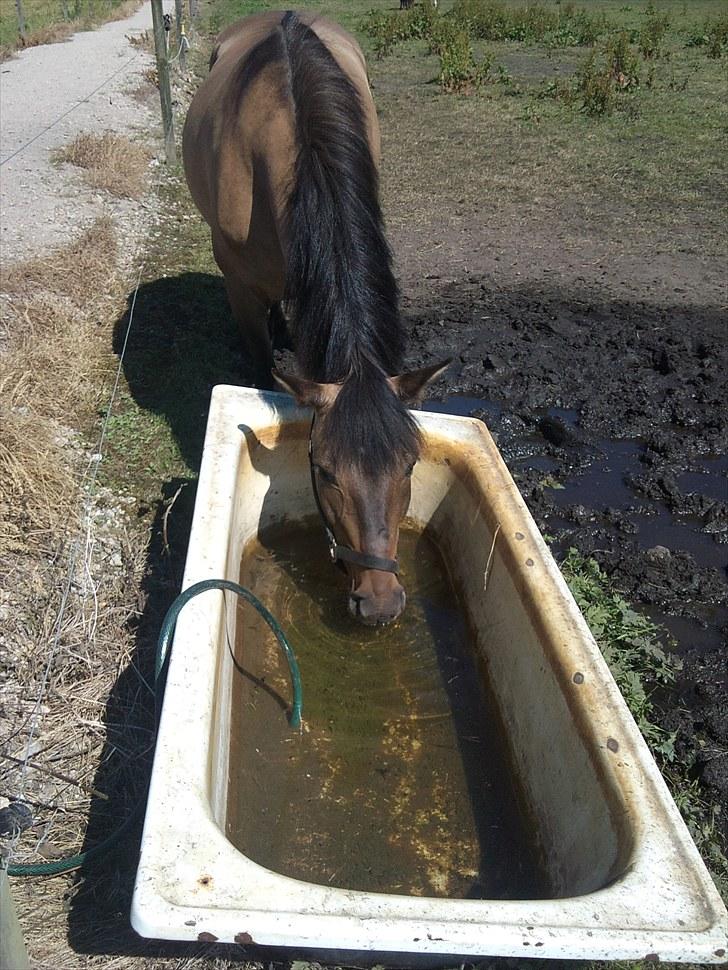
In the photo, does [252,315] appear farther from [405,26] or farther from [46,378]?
[405,26]

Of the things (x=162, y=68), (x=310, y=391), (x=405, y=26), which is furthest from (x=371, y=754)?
(x=405, y=26)

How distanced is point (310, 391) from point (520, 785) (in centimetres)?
131

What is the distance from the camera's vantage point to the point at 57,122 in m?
8.69

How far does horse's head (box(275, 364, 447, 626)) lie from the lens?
82.2 inches

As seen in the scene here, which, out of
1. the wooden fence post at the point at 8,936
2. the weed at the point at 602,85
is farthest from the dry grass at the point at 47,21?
the wooden fence post at the point at 8,936

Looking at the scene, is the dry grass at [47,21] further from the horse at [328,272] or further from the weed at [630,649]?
the weed at [630,649]

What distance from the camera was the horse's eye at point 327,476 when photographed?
214 cm

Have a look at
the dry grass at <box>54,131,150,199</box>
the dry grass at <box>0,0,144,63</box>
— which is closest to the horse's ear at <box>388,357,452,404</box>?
the dry grass at <box>54,131,150,199</box>

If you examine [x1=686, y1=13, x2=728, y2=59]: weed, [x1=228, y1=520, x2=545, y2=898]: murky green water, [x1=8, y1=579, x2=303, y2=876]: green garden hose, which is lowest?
[x1=228, y1=520, x2=545, y2=898]: murky green water

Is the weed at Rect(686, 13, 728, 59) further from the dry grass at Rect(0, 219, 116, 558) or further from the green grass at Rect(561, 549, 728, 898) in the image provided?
the green grass at Rect(561, 549, 728, 898)

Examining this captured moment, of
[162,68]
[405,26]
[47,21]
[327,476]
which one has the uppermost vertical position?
[47,21]

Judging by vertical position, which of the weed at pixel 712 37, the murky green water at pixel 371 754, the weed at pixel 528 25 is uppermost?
the weed at pixel 528 25

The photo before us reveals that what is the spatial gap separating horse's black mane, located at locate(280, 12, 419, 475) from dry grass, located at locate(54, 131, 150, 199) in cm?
434

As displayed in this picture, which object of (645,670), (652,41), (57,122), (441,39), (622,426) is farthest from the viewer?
(441,39)
